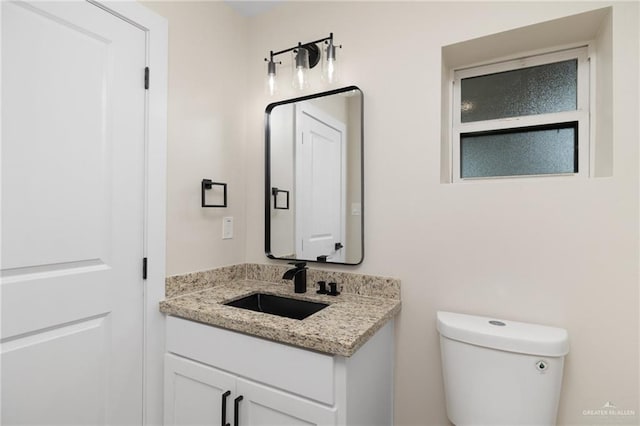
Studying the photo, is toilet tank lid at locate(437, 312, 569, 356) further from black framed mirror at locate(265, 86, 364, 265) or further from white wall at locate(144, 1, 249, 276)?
white wall at locate(144, 1, 249, 276)

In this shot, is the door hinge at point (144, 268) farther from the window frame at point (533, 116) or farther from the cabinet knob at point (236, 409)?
the window frame at point (533, 116)

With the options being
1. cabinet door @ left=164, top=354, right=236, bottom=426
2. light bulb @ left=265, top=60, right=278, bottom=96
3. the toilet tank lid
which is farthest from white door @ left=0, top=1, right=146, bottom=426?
the toilet tank lid

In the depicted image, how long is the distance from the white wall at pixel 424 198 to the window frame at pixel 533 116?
0.63ft

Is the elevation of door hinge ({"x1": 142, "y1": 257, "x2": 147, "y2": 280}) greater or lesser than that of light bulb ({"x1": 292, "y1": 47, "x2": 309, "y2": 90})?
lesser

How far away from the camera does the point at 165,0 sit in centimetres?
146

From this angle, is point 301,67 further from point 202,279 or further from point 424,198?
point 202,279

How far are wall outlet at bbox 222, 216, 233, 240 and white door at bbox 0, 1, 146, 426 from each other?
444mm

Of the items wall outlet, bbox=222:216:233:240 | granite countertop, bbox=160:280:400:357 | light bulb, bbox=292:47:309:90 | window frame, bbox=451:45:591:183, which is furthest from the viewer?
wall outlet, bbox=222:216:233:240

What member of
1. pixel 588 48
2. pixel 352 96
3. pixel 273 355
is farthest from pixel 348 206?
pixel 588 48

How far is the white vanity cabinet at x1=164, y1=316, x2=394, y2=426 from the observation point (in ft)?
3.41

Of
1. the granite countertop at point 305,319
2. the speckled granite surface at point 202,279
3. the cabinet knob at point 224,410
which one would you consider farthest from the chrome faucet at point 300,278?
the cabinet knob at point 224,410

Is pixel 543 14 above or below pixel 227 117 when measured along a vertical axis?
above

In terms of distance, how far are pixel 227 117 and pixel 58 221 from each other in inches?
37.1

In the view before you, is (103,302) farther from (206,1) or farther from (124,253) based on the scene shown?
(206,1)
